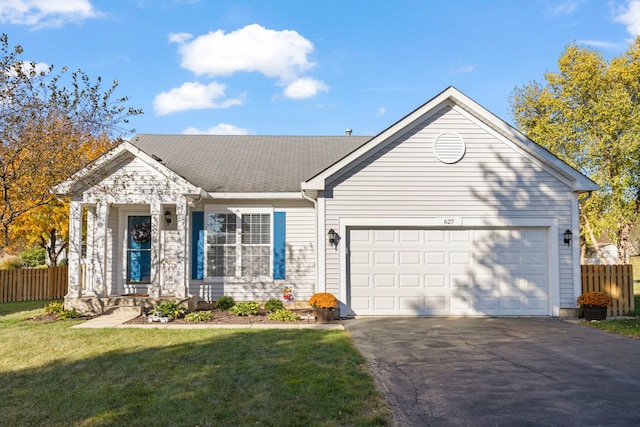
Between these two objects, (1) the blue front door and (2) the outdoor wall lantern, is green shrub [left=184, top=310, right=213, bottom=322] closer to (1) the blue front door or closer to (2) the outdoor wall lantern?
(1) the blue front door

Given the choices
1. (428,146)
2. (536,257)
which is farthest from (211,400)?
(536,257)

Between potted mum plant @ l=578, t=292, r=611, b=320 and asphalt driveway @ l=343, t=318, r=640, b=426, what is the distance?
112cm

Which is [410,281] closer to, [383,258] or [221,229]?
[383,258]

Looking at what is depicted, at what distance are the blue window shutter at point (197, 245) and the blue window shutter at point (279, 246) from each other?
79.7 inches

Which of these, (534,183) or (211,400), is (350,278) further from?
(211,400)

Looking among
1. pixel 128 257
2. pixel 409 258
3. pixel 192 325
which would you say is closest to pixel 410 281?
pixel 409 258

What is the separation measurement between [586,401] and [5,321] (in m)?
11.9

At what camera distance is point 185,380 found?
5.92 metres

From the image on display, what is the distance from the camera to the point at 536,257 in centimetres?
1176

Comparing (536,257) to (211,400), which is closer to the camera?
(211,400)

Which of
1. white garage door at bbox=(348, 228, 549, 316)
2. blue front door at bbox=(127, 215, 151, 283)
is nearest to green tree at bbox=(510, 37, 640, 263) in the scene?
white garage door at bbox=(348, 228, 549, 316)

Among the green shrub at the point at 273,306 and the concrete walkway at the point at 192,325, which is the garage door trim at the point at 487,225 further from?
the green shrub at the point at 273,306

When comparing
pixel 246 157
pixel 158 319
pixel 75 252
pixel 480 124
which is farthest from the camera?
pixel 246 157

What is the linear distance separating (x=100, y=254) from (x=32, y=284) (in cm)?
654
